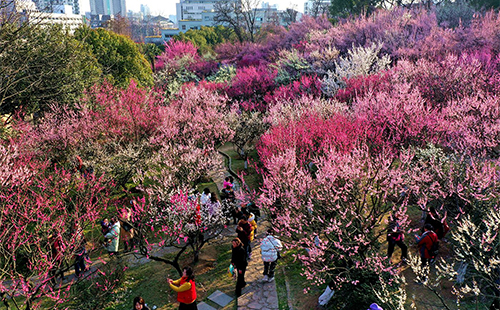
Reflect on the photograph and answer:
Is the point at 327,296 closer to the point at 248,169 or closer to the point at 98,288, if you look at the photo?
the point at 98,288

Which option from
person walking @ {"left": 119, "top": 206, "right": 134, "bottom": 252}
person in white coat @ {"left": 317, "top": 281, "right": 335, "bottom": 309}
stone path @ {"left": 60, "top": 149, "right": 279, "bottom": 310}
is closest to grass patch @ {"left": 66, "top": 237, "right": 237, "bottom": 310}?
stone path @ {"left": 60, "top": 149, "right": 279, "bottom": 310}

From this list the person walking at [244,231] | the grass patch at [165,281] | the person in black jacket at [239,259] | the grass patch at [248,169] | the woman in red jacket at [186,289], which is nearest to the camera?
the woman in red jacket at [186,289]

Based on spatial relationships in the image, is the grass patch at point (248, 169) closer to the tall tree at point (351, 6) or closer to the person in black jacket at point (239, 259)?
the person in black jacket at point (239, 259)

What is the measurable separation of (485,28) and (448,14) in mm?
15340

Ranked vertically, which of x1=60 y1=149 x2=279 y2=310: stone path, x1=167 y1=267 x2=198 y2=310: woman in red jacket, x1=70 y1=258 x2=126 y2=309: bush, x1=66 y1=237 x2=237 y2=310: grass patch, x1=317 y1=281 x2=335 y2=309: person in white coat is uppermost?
x1=167 y1=267 x2=198 y2=310: woman in red jacket

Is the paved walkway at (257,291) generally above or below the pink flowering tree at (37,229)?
below

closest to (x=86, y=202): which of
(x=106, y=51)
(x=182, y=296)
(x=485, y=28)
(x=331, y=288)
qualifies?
(x=182, y=296)

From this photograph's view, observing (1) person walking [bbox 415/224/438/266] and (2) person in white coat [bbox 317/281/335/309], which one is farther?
(1) person walking [bbox 415/224/438/266]

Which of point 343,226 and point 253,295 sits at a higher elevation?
point 343,226

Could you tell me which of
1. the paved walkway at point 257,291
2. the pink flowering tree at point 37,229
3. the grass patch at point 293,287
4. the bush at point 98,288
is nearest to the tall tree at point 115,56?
the pink flowering tree at point 37,229

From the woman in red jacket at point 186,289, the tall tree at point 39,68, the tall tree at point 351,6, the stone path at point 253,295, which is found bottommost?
the stone path at point 253,295

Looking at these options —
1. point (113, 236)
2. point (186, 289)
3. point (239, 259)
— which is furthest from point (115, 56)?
point (186, 289)

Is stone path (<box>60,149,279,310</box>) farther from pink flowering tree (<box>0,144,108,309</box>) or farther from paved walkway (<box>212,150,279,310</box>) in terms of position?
pink flowering tree (<box>0,144,108,309</box>)

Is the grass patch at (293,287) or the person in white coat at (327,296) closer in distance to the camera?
the person in white coat at (327,296)
